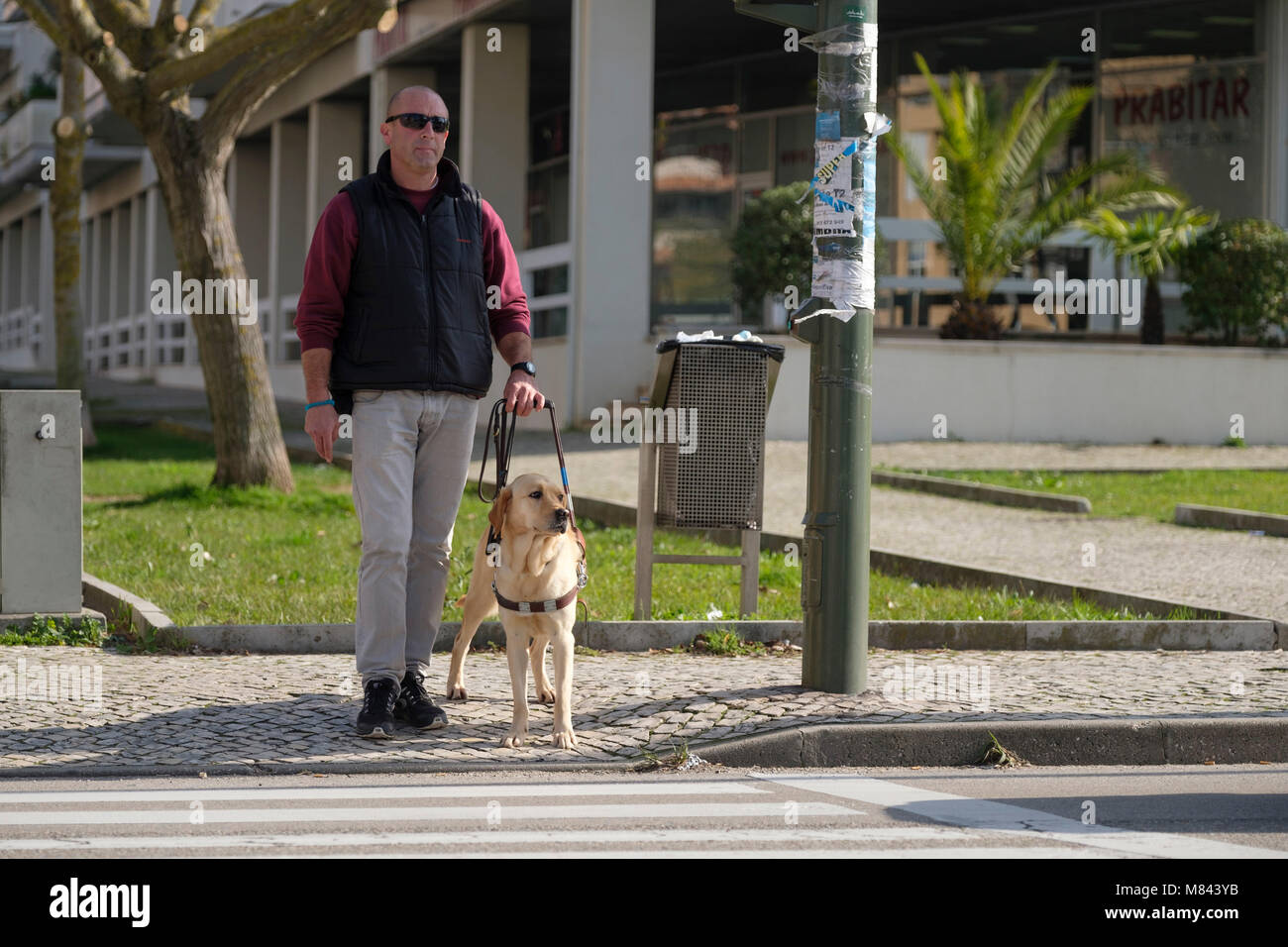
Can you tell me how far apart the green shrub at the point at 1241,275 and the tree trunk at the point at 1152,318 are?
73 cm

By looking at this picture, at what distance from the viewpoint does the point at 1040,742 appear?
619 centimetres

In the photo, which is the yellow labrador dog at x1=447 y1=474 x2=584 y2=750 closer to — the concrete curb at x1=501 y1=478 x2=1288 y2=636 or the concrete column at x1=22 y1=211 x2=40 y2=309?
the concrete curb at x1=501 y1=478 x2=1288 y2=636

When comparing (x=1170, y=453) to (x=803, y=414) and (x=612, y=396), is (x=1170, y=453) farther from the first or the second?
(x=612, y=396)

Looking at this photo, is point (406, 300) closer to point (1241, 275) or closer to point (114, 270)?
point (1241, 275)

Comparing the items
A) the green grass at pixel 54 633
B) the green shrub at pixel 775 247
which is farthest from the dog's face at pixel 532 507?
the green shrub at pixel 775 247

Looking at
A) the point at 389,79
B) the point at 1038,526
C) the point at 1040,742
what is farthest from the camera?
the point at 389,79

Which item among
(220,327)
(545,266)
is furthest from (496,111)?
(220,327)

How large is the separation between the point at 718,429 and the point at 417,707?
8.06 ft

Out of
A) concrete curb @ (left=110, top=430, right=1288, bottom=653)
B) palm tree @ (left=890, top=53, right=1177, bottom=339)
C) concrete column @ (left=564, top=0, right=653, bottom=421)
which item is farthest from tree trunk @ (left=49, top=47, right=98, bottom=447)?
concrete curb @ (left=110, top=430, right=1288, bottom=653)

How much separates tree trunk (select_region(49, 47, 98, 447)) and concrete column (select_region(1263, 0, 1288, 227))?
1504cm

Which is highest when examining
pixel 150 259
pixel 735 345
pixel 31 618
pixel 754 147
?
pixel 754 147

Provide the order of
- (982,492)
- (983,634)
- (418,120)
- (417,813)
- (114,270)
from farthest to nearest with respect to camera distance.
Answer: (114,270)
(982,492)
(983,634)
(418,120)
(417,813)
